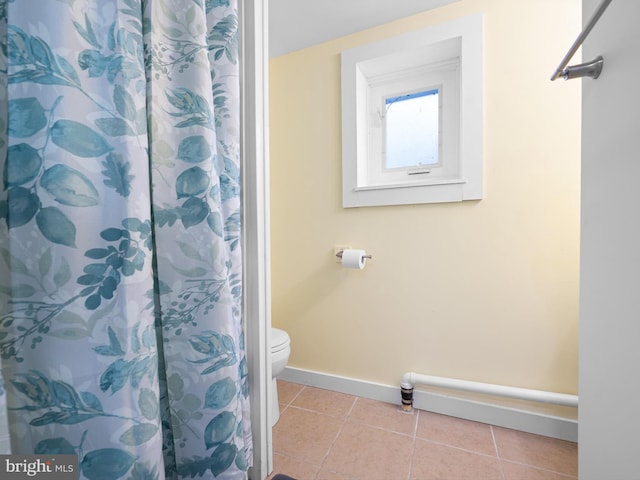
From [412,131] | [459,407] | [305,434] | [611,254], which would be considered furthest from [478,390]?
[412,131]

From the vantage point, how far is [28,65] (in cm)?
45

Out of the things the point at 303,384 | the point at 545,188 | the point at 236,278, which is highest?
the point at 545,188

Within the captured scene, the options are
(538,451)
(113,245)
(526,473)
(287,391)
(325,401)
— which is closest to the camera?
(113,245)

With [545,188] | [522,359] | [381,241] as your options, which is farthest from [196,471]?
[545,188]

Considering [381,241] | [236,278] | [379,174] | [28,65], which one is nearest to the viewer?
[28,65]

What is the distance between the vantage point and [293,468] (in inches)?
41.2

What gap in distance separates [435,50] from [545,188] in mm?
898

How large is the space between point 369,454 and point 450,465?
0.32 m

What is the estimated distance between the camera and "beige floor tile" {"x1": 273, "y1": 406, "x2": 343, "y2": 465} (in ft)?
3.67

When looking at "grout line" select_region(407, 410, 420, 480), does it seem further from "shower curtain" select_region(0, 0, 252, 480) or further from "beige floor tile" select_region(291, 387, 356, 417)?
"shower curtain" select_region(0, 0, 252, 480)

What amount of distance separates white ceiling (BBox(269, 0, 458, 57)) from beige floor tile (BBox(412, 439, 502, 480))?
209 cm

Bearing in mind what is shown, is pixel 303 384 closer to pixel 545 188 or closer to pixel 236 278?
pixel 236 278

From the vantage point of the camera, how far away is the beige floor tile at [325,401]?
4.59ft

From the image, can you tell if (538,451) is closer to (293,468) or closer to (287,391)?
(293,468)
